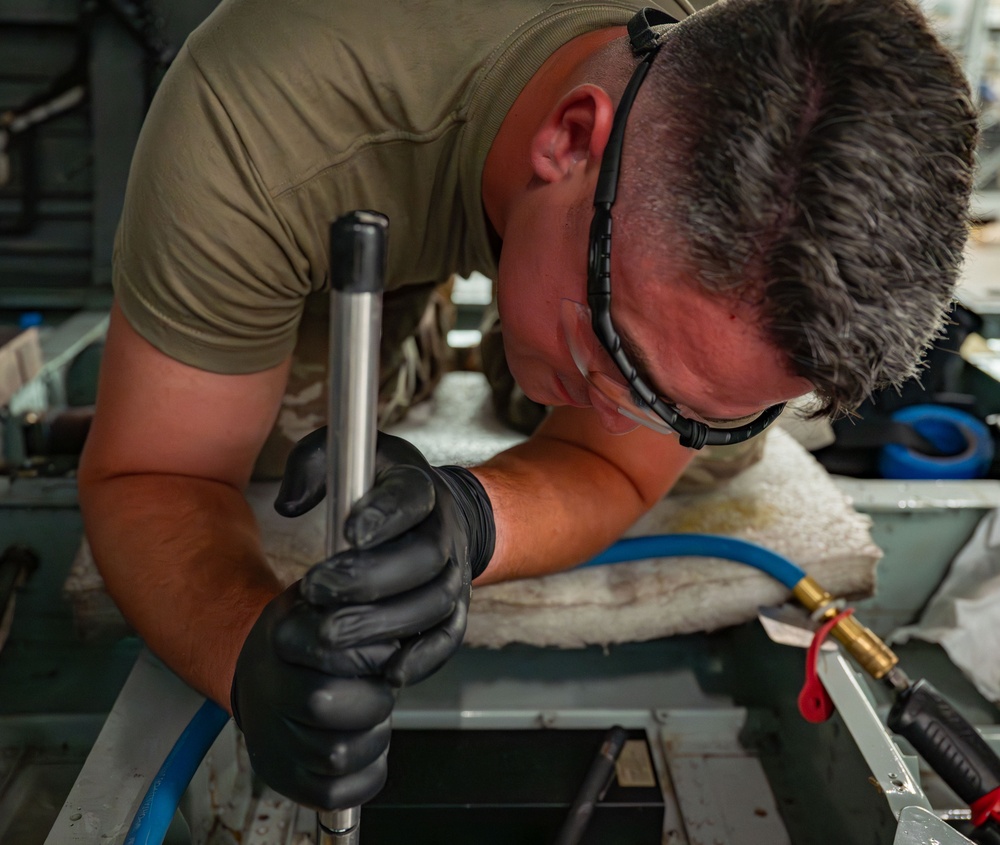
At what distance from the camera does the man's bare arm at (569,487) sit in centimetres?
117

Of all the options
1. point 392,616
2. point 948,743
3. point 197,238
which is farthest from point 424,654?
point 948,743

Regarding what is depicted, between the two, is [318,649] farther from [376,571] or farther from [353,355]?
[353,355]

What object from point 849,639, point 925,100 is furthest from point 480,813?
point 925,100

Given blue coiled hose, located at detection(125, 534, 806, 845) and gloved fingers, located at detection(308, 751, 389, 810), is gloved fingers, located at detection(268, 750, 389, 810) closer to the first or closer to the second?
gloved fingers, located at detection(308, 751, 389, 810)

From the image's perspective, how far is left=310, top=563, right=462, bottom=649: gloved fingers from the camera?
65 cm

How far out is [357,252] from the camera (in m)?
0.50

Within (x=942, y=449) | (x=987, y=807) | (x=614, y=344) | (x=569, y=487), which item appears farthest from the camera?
(x=942, y=449)

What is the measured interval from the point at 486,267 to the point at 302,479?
24.8 inches

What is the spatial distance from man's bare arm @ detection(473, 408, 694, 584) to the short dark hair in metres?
0.48

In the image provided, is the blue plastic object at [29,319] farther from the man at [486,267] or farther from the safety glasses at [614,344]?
the safety glasses at [614,344]

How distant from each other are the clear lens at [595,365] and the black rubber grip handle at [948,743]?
1.51ft

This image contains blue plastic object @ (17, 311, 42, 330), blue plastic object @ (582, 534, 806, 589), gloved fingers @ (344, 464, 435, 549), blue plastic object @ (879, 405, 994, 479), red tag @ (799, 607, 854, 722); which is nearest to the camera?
gloved fingers @ (344, 464, 435, 549)

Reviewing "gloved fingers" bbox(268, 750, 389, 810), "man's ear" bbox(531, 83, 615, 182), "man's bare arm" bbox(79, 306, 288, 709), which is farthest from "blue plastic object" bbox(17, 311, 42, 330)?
"gloved fingers" bbox(268, 750, 389, 810)

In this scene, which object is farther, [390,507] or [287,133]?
[287,133]
